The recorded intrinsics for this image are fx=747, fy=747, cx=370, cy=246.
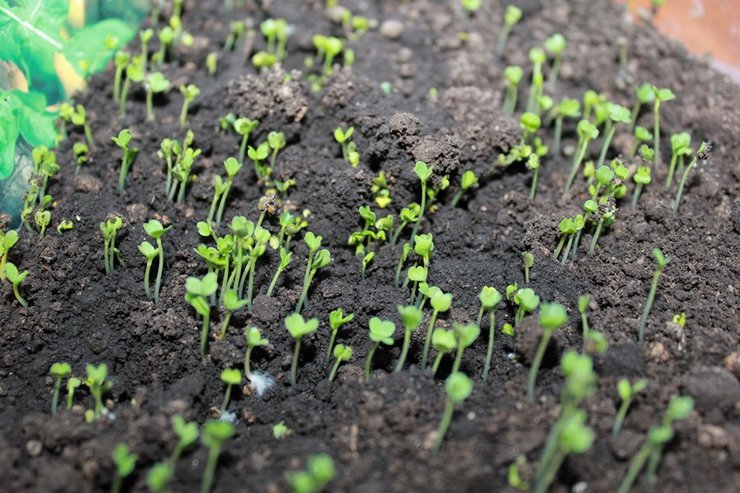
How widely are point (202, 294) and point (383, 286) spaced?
1.43ft

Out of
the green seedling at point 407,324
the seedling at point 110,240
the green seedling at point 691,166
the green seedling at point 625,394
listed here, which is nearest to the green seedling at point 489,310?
the green seedling at point 407,324

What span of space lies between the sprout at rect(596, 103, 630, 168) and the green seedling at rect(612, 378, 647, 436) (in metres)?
0.71

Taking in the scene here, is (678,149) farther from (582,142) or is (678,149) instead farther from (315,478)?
(315,478)

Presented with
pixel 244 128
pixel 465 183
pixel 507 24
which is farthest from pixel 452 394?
pixel 507 24

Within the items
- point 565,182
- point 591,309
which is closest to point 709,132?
point 565,182

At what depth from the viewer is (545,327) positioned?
1.43 meters

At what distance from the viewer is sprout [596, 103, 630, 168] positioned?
1.85 meters

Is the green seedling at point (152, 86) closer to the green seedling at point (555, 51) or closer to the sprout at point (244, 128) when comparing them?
the sprout at point (244, 128)

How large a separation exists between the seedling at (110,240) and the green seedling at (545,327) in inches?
36.7

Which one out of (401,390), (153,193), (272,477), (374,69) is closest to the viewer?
(272,477)

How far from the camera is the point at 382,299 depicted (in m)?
1.69

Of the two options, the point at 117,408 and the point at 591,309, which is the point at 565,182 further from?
the point at 117,408

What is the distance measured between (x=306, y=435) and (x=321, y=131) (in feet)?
2.72

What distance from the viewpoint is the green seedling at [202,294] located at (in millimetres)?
1483
